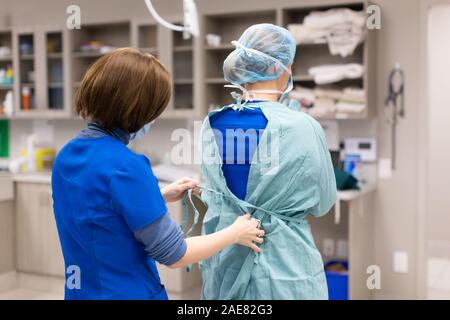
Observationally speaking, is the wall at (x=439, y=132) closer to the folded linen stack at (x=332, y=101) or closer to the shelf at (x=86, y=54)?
the folded linen stack at (x=332, y=101)

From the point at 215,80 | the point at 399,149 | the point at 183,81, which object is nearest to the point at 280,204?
the point at 399,149

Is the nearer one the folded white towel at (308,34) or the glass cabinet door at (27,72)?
the folded white towel at (308,34)

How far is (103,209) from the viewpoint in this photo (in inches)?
48.4

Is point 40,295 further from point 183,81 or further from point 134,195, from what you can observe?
point 134,195

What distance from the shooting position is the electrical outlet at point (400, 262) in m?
3.68

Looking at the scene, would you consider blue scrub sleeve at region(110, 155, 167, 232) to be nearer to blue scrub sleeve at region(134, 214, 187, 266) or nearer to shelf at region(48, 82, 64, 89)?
blue scrub sleeve at region(134, 214, 187, 266)

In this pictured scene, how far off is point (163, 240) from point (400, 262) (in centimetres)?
279

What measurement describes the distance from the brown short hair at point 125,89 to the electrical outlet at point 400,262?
2.80 m

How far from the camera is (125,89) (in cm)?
124

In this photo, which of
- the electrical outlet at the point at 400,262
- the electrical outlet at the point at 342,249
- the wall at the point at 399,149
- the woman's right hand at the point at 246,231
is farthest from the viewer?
the electrical outlet at the point at 342,249

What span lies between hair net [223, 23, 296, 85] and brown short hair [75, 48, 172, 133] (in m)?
0.44

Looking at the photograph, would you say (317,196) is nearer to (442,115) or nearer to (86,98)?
(86,98)

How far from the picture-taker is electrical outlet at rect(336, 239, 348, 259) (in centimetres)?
379

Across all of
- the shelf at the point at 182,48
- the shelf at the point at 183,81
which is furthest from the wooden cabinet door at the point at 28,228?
the shelf at the point at 182,48
